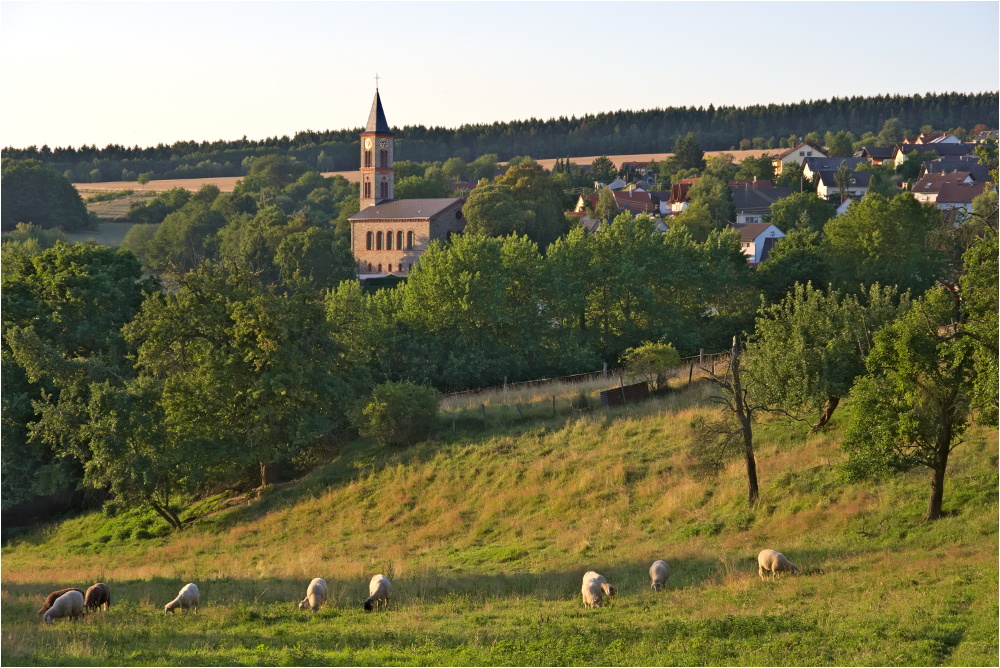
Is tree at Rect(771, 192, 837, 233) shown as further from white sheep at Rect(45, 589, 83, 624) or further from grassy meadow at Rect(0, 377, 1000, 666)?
white sheep at Rect(45, 589, 83, 624)

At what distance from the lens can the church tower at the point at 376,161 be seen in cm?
12950

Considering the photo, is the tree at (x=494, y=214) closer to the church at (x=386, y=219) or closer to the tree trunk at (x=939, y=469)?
the church at (x=386, y=219)

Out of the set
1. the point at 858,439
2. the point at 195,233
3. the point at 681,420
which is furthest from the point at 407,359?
the point at 195,233

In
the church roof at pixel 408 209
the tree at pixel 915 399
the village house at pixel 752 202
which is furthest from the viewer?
the village house at pixel 752 202

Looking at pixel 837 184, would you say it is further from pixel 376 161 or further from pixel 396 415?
pixel 396 415

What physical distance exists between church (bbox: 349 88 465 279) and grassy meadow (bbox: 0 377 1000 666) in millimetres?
71031

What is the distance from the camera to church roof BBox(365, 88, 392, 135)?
431 feet

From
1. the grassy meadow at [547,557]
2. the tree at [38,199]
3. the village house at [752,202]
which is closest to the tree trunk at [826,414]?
the grassy meadow at [547,557]

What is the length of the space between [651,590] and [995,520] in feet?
26.8

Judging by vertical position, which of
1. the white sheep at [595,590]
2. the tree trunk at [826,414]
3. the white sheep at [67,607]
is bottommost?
the white sheep at [67,607]

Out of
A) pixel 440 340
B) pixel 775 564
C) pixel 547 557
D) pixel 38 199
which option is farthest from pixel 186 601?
pixel 38 199

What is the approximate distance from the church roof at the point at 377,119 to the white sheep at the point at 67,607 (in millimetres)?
113215

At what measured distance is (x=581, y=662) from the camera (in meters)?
17.6

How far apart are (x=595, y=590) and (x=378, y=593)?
490cm
